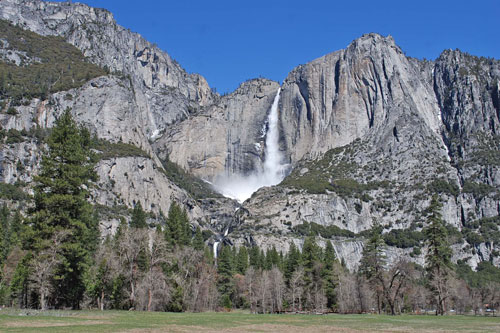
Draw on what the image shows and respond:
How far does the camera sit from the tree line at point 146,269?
1998 inches

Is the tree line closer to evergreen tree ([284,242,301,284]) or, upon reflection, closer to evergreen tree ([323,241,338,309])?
evergreen tree ([323,241,338,309])

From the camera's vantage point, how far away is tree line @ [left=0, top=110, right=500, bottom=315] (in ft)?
167

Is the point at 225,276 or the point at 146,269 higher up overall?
the point at 225,276

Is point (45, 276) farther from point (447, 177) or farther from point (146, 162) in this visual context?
point (447, 177)

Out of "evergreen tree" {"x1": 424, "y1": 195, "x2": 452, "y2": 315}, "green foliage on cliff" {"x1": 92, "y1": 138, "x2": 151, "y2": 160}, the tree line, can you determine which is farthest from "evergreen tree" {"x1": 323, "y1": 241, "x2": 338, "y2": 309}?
"green foliage on cliff" {"x1": 92, "y1": 138, "x2": 151, "y2": 160}

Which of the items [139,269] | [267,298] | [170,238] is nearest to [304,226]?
[267,298]

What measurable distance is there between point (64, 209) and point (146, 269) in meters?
16.2

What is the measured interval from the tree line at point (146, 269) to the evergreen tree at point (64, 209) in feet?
0.33

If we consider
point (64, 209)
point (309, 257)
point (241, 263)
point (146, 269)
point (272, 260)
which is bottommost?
point (146, 269)

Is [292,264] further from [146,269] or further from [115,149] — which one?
[115,149]

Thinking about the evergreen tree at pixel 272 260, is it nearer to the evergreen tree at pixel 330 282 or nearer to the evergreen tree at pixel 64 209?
the evergreen tree at pixel 330 282

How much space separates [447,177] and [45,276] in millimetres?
171000

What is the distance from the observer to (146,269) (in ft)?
210

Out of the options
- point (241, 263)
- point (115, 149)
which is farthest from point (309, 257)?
point (115, 149)
